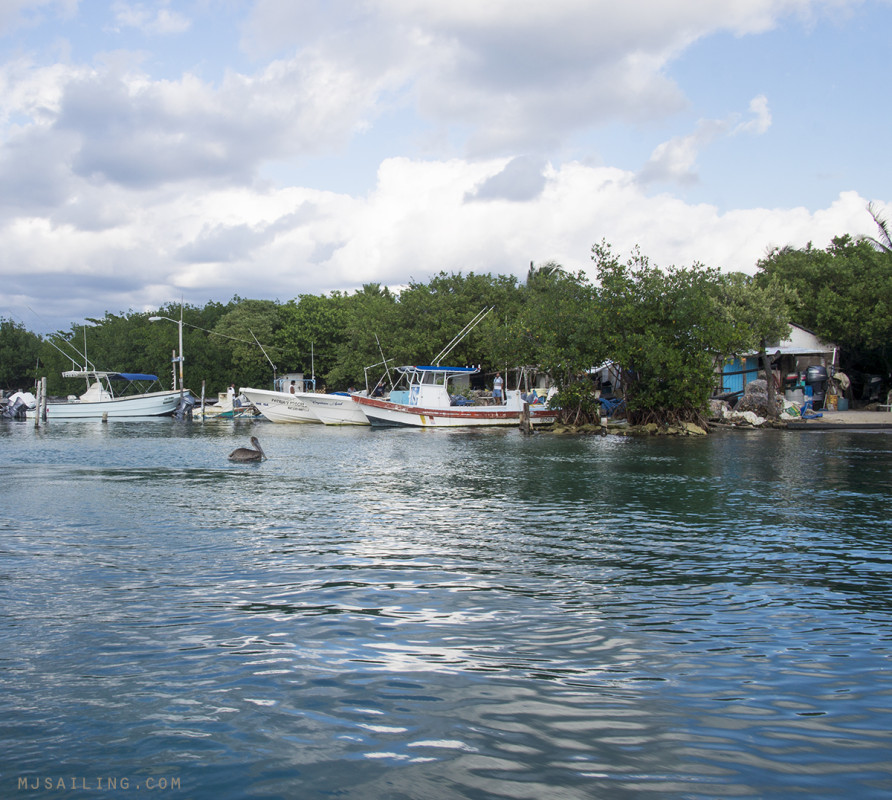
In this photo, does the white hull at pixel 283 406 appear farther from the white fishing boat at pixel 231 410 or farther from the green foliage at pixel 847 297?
the green foliage at pixel 847 297

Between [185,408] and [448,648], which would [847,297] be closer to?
[448,648]

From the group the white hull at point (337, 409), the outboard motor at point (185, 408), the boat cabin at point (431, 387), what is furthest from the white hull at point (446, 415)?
the outboard motor at point (185, 408)

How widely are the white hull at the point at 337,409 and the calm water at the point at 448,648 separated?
30996 mm

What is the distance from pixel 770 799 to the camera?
4984mm

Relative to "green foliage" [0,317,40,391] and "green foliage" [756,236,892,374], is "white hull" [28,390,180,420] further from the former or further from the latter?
"green foliage" [756,236,892,374]

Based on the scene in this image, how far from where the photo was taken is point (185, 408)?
6297cm

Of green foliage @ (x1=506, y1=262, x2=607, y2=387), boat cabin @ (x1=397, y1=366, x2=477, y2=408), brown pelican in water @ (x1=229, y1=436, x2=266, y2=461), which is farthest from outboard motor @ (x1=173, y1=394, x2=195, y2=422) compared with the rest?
brown pelican in water @ (x1=229, y1=436, x2=266, y2=461)

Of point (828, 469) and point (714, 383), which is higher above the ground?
point (714, 383)

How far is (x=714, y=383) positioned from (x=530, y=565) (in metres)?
30.6

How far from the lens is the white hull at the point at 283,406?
50.1m

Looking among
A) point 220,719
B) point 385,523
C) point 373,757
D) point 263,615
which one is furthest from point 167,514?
point 373,757

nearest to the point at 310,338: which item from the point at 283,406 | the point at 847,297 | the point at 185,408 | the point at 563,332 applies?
the point at 185,408

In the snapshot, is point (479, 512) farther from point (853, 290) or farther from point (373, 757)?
point (853, 290)

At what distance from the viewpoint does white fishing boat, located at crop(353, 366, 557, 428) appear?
44.2 m
